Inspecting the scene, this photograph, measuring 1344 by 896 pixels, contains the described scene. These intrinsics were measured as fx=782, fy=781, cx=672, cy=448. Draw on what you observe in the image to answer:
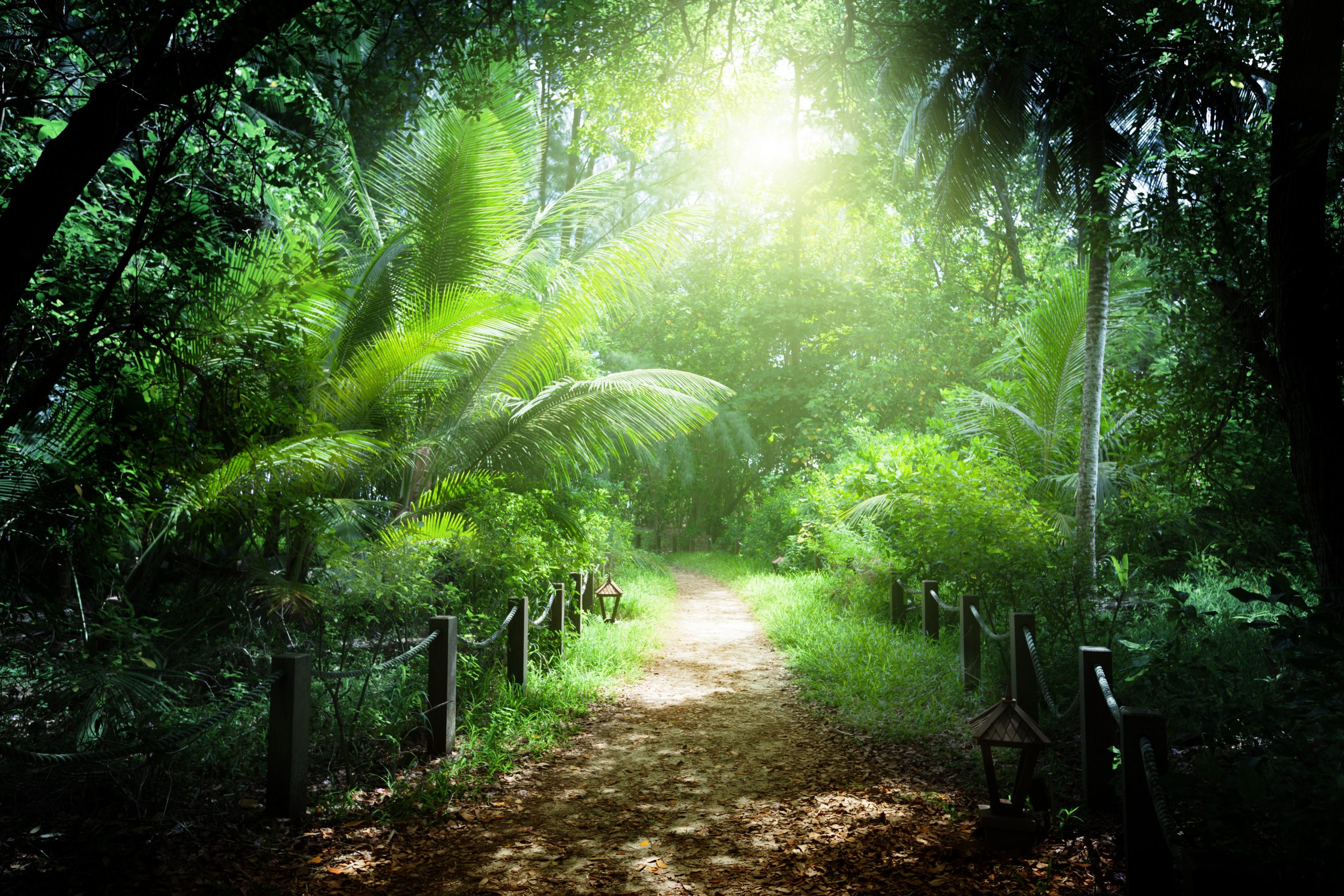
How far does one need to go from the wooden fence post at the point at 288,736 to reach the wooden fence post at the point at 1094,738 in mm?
3838

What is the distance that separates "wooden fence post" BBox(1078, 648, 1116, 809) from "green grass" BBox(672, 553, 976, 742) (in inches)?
63.0

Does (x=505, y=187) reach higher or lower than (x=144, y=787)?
higher

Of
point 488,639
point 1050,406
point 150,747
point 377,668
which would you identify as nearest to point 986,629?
point 488,639

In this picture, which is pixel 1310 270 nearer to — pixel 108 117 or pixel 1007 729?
pixel 1007 729

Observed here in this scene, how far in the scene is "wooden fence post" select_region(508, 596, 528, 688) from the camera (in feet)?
21.1

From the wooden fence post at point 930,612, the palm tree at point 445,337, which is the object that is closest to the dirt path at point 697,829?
the wooden fence post at point 930,612

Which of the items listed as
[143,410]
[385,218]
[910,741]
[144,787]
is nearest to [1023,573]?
[910,741]

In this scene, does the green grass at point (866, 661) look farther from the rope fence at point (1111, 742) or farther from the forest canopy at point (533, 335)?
the forest canopy at point (533, 335)

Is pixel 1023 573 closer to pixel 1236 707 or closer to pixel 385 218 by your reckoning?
pixel 1236 707

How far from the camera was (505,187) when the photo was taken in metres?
8.64

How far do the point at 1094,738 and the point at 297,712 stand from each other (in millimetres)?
3942

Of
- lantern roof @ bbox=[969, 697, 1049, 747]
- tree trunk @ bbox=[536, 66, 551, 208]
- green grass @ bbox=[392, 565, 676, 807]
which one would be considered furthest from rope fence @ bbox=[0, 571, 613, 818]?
tree trunk @ bbox=[536, 66, 551, 208]

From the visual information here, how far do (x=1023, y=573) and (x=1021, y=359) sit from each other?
6.83m

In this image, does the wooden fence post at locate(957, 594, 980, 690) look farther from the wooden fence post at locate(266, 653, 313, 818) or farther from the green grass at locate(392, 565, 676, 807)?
the wooden fence post at locate(266, 653, 313, 818)
